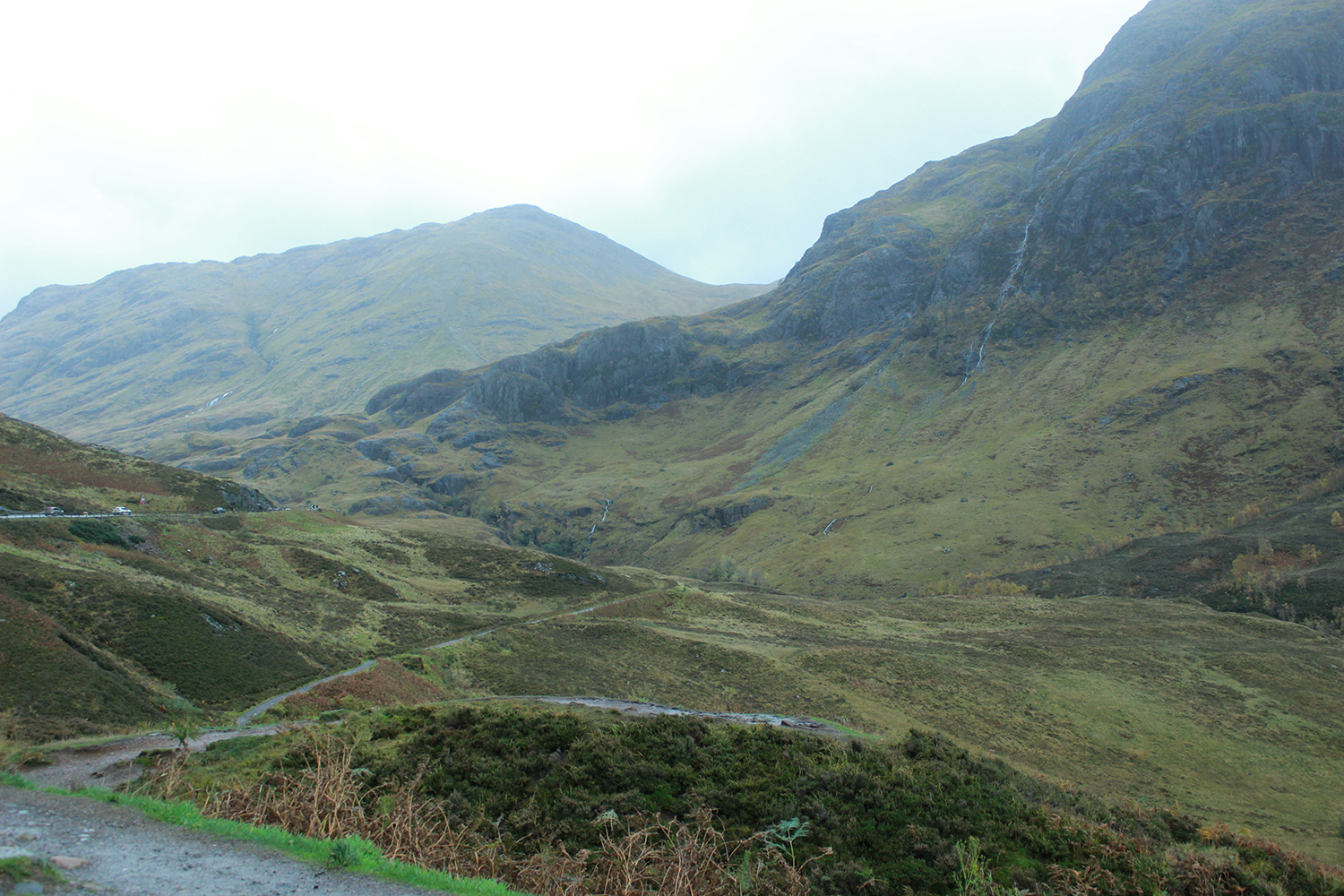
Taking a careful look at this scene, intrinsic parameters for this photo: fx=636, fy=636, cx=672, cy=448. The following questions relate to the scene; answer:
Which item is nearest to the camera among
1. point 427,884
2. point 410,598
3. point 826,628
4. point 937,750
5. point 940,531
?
point 427,884

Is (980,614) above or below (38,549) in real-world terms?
below

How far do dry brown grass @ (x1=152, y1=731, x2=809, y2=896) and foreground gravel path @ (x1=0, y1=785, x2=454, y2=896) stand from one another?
2115 millimetres

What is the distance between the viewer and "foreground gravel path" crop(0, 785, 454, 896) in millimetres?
8797

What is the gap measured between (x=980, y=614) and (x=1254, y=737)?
106 ft

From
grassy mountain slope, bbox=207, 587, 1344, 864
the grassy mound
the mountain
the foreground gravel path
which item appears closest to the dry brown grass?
the grassy mound

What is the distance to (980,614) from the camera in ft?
241

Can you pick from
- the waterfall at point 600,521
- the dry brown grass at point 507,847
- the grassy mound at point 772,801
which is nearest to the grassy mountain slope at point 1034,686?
the grassy mound at point 772,801

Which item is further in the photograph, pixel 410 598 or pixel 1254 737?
pixel 410 598

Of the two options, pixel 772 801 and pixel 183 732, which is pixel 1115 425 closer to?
pixel 772 801

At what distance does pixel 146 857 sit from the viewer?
9531mm

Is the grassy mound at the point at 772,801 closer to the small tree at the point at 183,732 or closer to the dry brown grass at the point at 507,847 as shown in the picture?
the dry brown grass at the point at 507,847

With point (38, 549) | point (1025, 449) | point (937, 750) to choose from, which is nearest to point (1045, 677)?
point (937, 750)

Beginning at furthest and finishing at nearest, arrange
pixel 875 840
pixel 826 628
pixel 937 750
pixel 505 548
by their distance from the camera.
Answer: pixel 505 548
pixel 826 628
pixel 937 750
pixel 875 840

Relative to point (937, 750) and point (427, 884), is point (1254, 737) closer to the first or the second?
point (937, 750)
